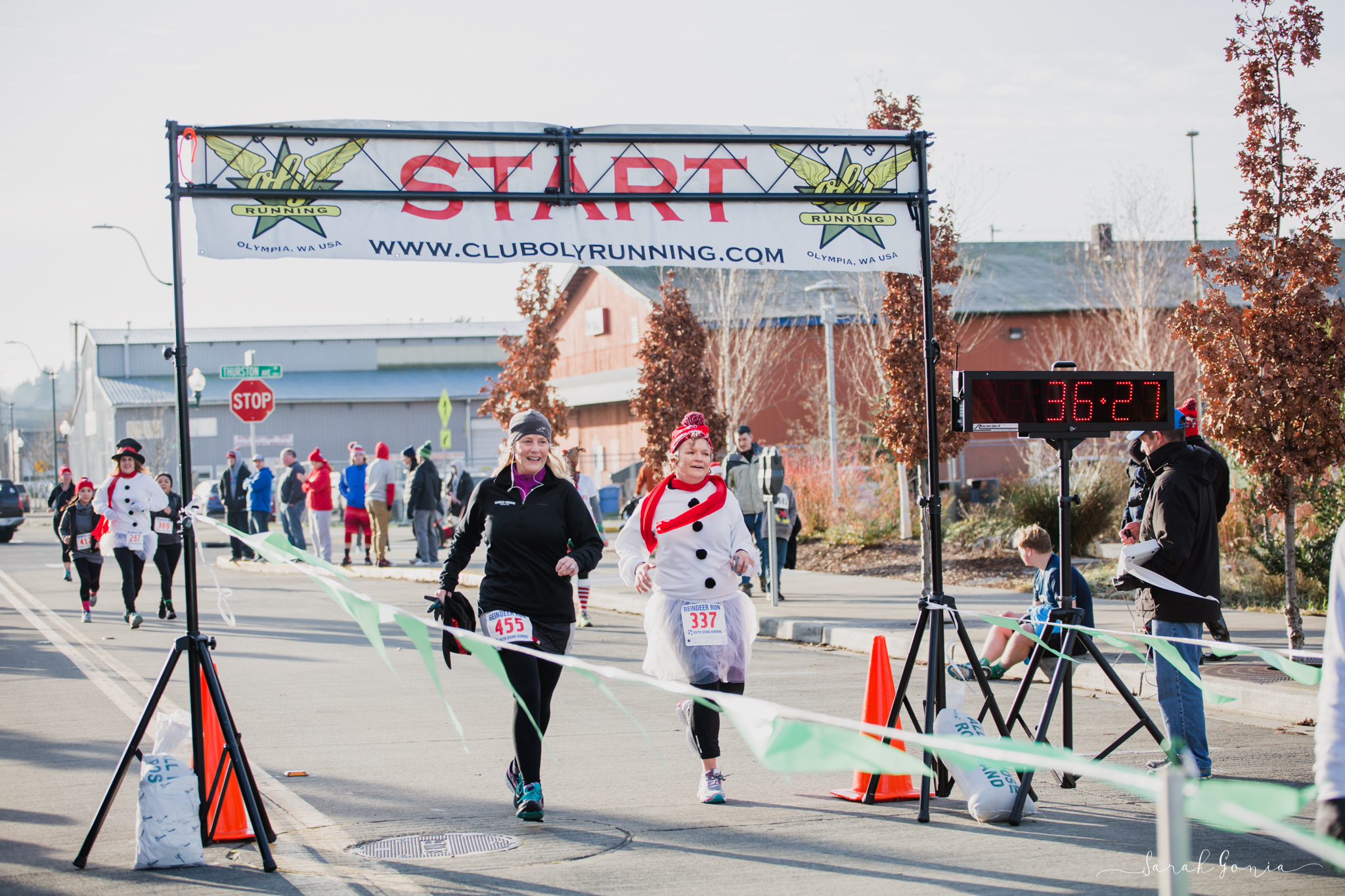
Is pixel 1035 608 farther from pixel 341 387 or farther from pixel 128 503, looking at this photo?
pixel 341 387

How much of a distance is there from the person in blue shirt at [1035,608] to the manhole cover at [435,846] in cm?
279

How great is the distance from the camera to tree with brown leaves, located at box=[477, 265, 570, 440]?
28750 millimetres

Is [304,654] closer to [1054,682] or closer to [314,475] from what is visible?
[1054,682]

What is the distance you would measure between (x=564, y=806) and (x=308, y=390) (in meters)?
58.7

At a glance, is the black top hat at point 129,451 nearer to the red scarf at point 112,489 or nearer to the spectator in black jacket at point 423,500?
the red scarf at point 112,489

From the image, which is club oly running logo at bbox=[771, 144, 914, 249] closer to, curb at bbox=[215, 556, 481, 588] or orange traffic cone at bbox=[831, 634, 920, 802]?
orange traffic cone at bbox=[831, 634, 920, 802]

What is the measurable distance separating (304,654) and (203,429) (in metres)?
48.2

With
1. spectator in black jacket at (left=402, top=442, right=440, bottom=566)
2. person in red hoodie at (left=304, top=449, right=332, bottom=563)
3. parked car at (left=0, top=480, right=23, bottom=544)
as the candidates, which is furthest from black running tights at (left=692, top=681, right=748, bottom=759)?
parked car at (left=0, top=480, right=23, bottom=544)

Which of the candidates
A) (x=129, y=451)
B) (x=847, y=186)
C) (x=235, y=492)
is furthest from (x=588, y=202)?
(x=235, y=492)

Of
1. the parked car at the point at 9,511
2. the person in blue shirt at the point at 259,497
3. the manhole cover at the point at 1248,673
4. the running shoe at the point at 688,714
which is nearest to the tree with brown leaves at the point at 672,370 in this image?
the person in blue shirt at the point at 259,497

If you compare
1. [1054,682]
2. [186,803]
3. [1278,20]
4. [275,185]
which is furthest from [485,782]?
[1278,20]

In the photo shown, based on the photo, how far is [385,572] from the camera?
63.8ft

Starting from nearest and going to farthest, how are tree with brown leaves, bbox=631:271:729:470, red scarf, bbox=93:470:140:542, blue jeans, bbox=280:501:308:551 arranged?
red scarf, bbox=93:470:140:542 → blue jeans, bbox=280:501:308:551 → tree with brown leaves, bbox=631:271:729:470

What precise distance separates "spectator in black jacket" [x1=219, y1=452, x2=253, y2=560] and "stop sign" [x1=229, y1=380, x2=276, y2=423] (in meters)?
1.03
